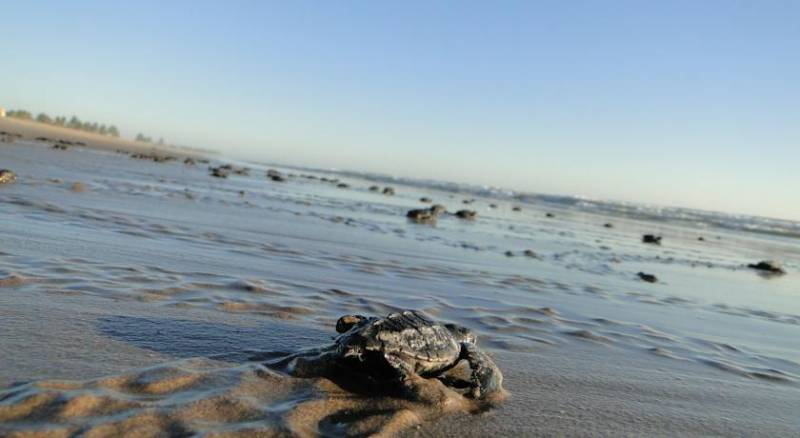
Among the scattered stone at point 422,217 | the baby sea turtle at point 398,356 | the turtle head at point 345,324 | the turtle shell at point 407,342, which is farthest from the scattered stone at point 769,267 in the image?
the turtle head at point 345,324

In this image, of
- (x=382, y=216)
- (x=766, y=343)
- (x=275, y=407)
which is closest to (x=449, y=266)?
(x=766, y=343)

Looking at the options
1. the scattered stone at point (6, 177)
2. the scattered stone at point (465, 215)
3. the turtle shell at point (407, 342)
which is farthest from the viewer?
the scattered stone at point (465, 215)

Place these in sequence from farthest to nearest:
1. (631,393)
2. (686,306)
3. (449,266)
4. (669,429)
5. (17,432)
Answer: (449,266), (686,306), (631,393), (669,429), (17,432)

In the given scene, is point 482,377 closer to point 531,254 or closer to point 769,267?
point 531,254

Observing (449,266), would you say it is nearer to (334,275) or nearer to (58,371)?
(334,275)

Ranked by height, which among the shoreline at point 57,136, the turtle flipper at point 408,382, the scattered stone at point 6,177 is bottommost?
the turtle flipper at point 408,382

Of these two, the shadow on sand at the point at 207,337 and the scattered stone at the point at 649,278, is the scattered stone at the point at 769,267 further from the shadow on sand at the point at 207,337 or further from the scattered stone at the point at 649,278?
the shadow on sand at the point at 207,337

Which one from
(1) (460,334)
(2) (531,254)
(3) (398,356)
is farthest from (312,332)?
(2) (531,254)
